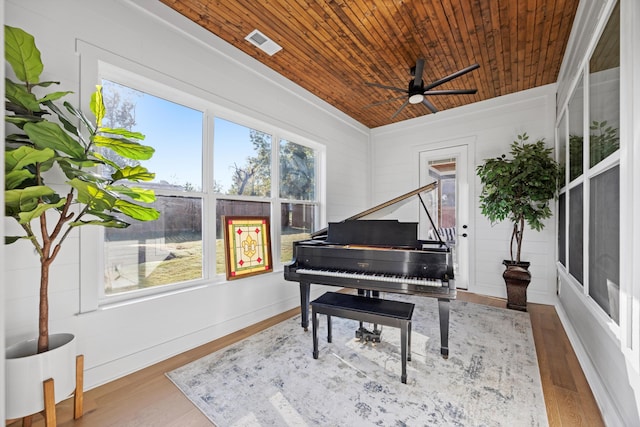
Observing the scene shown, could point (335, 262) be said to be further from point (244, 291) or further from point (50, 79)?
point (50, 79)

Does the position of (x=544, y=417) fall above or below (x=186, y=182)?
below

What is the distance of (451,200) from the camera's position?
4617 mm

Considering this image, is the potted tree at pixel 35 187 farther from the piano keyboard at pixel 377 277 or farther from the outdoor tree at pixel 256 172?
the piano keyboard at pixel 377 277

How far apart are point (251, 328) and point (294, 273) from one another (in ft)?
2.75

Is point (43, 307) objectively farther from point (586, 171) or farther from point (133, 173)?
point (586, 171)

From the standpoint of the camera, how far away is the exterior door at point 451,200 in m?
4.45

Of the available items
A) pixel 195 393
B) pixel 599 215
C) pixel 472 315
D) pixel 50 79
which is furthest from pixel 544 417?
pixel 50 79

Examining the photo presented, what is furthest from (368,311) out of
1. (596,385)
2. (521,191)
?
(521,191)

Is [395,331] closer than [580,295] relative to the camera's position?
No

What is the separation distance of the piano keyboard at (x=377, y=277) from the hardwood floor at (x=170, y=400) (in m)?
0.95

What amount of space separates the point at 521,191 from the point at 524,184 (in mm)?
96

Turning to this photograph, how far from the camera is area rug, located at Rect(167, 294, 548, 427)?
66.1 inches

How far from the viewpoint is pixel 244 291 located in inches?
120

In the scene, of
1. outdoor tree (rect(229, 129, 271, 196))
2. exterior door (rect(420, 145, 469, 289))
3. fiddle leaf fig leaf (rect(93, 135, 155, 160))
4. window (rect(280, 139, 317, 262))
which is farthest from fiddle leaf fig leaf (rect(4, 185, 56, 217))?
exterior door (rect(420, 145, 469, 289))
